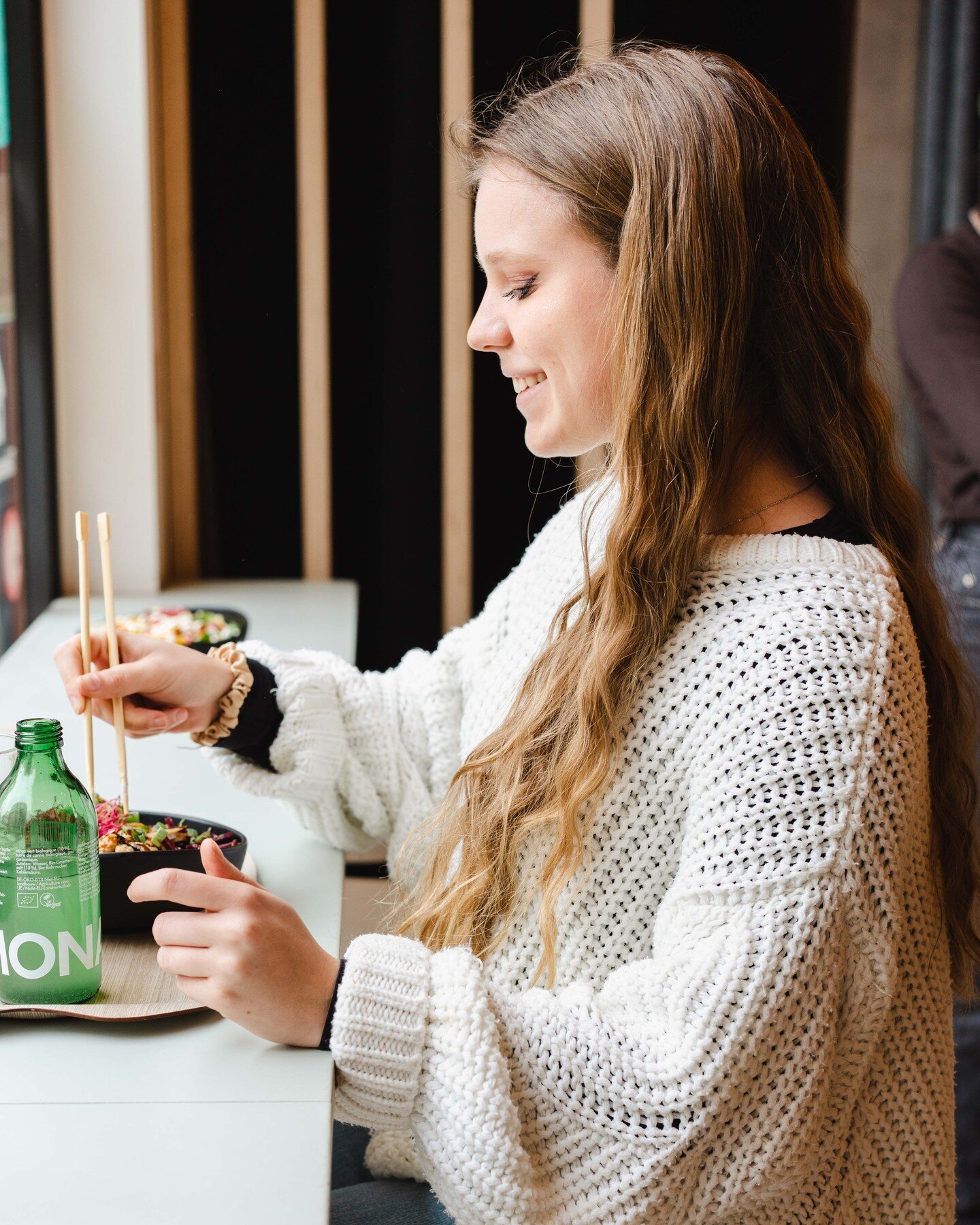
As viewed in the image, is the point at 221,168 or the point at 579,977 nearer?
the point at 579,977

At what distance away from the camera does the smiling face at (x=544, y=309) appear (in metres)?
1.00

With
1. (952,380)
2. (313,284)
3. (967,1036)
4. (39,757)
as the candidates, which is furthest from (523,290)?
(313,284)

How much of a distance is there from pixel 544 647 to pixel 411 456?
1.80m

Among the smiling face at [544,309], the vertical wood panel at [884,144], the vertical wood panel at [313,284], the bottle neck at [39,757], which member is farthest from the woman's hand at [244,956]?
the vertical wood panel at [884,144]

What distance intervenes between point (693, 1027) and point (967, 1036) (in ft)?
4.63

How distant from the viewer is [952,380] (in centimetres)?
219

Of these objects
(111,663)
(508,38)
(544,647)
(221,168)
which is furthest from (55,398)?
(544,647)

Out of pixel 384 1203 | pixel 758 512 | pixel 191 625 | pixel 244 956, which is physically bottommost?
pixel 384 1203

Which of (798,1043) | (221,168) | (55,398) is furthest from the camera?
(221,168)

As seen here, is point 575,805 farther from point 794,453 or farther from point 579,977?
point 794,453

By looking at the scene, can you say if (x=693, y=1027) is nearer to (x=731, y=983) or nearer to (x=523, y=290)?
(x=731, y=983)

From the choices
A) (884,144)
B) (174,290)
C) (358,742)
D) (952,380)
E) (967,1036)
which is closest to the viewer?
(358,742)

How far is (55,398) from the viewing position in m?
2.42

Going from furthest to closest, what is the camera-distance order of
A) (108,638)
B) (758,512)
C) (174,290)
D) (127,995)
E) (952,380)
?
(174,290)
(952,380)
(108,638)
(758,512)
(127,995)
